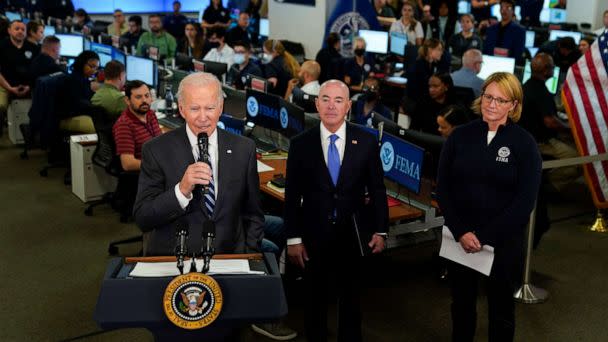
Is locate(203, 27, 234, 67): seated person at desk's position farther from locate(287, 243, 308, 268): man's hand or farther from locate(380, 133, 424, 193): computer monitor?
locate(287, 243, 308, 268): man's hand

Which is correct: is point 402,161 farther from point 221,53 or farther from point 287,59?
point 221,53

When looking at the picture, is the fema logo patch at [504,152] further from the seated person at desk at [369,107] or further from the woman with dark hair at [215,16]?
the woman with dark hair at [215,16]

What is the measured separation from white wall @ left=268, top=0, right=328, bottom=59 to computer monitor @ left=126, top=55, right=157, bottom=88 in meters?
4.79

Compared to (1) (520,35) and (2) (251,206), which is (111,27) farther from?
(2) (251,206)

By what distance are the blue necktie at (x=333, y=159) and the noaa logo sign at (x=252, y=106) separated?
8.94ft

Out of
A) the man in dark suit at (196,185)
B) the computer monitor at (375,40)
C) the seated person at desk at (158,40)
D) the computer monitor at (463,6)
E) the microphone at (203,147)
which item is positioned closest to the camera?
the microphone at (203,147)

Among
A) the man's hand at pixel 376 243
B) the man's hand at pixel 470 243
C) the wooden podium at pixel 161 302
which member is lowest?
the man's hand at pixel 376 243

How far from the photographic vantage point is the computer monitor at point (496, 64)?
919 centimetres

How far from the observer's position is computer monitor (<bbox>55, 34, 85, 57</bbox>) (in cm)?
1051

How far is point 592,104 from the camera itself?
6141 millimetres

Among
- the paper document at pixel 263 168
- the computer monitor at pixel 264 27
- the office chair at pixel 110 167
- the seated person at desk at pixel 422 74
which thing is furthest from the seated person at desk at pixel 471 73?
the computer monitor at pixel 264 27

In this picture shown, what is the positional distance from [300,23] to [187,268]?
37.3 ft

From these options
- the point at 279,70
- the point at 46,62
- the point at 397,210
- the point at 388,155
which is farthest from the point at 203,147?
the point at 279,70

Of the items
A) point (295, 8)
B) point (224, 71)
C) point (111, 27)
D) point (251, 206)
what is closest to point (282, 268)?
point (251, 206)
